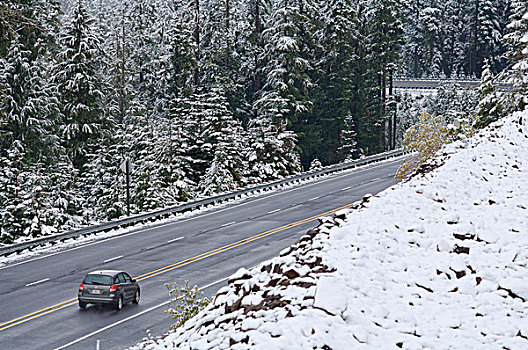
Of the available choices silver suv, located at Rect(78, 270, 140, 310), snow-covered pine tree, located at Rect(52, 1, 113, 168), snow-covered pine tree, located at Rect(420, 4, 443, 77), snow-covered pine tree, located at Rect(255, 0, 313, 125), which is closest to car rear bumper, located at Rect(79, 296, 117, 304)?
silver suv, located at Rect(78, 270, 140, 310)

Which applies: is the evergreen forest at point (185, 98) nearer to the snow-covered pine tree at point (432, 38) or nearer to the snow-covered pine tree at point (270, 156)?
the snow-covered pine tree at point (270, 156)

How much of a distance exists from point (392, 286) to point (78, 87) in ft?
128

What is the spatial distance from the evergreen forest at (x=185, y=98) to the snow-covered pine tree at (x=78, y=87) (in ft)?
0.34

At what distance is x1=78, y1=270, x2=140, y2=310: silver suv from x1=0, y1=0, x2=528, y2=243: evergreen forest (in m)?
7.89

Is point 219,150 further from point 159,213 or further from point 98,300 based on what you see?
point 98,300

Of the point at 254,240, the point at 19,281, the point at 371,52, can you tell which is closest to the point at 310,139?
the point at 371,52

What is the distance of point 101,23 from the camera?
84.1m

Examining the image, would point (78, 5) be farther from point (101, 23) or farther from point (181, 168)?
point (101, 23)

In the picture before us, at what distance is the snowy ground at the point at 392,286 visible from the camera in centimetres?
673

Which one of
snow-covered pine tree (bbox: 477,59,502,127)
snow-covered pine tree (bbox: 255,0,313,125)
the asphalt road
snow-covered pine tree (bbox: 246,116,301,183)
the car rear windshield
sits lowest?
the asphalt road

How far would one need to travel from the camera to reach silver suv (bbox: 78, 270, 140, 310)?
16.3 meters

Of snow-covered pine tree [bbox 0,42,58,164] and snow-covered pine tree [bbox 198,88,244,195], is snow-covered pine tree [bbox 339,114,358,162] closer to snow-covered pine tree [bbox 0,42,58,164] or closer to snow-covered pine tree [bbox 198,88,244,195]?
snow-covered pine tree [bbox 198,88,244,195]

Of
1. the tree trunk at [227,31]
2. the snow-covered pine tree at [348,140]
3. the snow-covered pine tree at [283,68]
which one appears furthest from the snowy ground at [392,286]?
the snow-covered pine tree at [348,140]

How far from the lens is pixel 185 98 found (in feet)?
164
